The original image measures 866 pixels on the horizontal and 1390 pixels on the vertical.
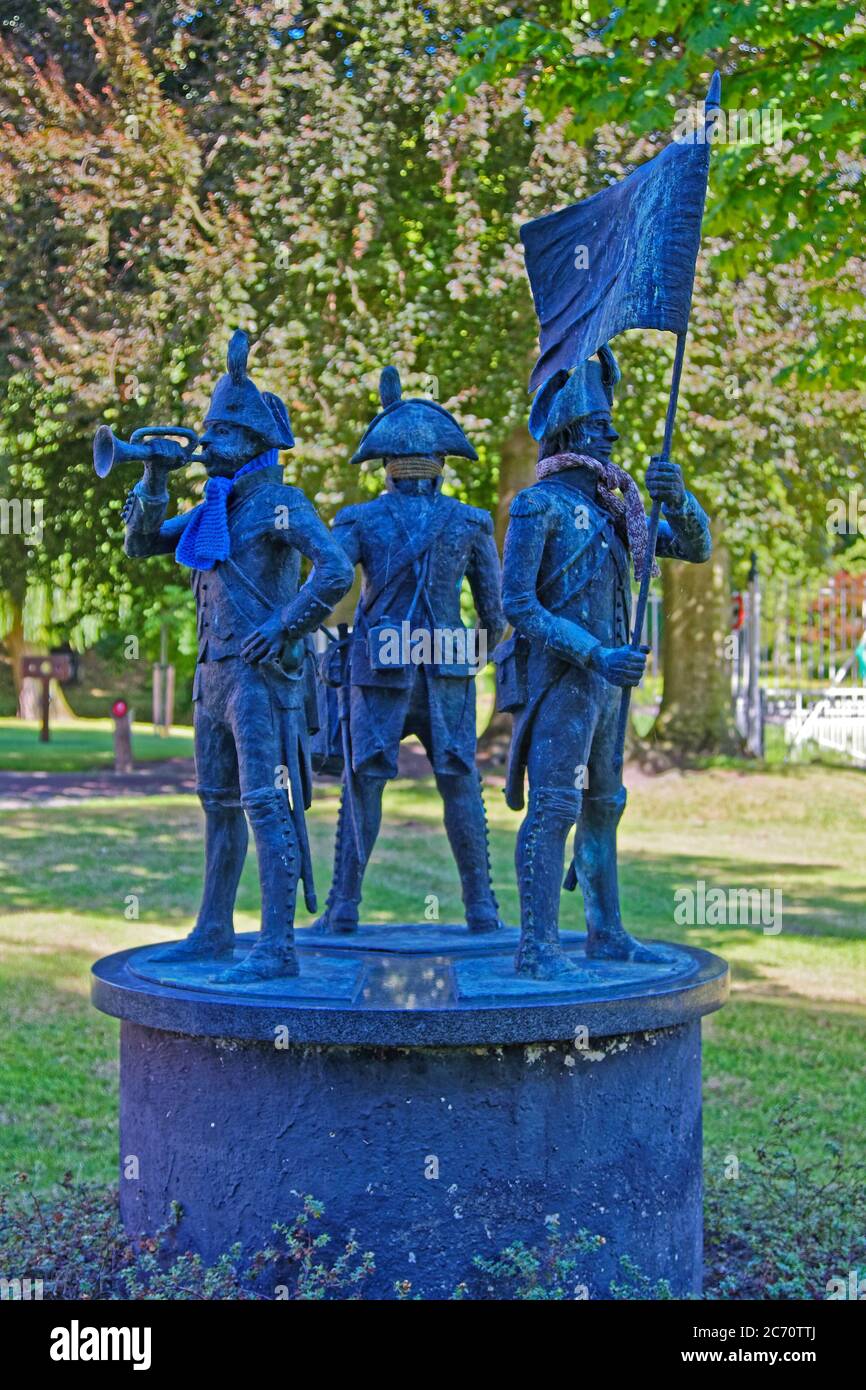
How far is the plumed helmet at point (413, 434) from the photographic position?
7043mm

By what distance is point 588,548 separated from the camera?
5926mm

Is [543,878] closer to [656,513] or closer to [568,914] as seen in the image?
[656,513]

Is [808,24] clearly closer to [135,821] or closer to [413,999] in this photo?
[413,999]

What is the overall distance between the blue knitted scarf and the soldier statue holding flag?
1002 mm

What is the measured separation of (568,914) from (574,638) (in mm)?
8858

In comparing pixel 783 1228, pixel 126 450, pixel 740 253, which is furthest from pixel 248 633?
pixel 740 253

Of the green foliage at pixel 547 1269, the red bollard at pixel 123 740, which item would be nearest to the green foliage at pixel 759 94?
the green foliage at pixel 547 1269

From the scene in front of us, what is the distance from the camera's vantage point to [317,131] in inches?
704

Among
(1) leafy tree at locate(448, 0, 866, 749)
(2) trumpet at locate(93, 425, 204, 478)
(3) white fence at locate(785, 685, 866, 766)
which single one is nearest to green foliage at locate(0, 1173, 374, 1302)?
(2) trumpet at locate(93, 425, 204, 478)

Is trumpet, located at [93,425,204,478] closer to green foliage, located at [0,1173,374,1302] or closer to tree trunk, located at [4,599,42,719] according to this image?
green foliage, located at [0,1173,374,1302]

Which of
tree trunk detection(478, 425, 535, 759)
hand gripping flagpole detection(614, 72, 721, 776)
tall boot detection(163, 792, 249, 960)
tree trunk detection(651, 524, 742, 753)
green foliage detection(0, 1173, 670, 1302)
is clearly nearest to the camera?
green foliage detection(0, 1173, 670, 1302)

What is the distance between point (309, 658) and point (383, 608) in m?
0.82

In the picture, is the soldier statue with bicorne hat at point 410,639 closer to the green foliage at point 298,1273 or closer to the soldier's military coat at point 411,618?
the soldier's military coat at point 411,618

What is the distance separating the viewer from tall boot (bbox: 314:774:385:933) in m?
7.11
